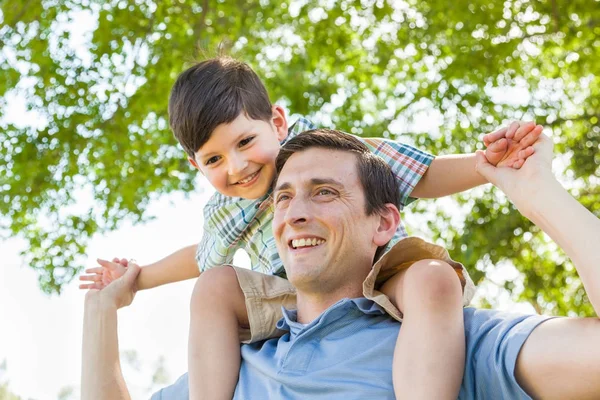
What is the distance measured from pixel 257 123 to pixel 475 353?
3.12 ft

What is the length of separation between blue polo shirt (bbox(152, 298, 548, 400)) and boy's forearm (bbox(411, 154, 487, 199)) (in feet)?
1.27

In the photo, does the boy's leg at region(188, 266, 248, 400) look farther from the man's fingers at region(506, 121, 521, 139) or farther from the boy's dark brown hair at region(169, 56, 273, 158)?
the man's fingers at region(506, 121, 521, 139)

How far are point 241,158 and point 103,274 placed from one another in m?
0.67

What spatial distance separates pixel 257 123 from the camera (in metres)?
2.33

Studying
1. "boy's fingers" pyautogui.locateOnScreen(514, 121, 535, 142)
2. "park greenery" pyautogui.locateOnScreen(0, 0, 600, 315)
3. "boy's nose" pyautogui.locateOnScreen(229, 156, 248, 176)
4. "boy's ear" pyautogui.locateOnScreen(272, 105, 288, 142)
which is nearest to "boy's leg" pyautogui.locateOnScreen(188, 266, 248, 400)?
"boy's nose" pyautogui.locateOnScreen(229, 156, 248, 176)

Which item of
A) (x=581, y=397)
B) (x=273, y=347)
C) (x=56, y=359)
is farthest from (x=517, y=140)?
(x=56, y=359)

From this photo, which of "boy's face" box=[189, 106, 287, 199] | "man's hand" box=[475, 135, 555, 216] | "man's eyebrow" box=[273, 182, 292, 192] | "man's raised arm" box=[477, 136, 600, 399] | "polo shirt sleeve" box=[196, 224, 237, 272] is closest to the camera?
"man's raised arm" box=[477, 136, 600, 399]

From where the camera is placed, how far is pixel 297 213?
1.88 m

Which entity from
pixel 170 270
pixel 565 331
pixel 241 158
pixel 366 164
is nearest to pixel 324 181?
pixel 366 164

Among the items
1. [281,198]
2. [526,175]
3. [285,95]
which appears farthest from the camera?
[285,95]

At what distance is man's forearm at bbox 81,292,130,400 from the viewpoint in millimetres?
2287

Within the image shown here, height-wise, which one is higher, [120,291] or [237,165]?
[237,165]

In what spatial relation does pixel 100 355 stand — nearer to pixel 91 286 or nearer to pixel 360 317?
pixel 91 286

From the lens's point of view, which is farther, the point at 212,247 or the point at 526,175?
the point at 212,247
